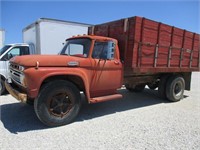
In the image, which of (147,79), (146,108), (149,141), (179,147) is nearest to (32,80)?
(149,141)

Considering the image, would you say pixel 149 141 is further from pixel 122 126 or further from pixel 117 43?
pixel 117 43

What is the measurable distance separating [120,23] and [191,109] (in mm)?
3562

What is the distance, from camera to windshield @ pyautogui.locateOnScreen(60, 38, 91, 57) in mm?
5410

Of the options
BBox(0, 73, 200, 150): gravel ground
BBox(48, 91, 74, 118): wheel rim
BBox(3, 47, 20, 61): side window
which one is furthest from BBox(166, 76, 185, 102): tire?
BBox(3, 47, 20, 61): side window

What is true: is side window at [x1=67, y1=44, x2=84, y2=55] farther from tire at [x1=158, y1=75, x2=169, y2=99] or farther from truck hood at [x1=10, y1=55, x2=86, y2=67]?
tire at [x1=158, y1=75, x2=169, y2=99]

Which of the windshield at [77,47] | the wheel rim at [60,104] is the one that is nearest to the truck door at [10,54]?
the windshield at [77,47]

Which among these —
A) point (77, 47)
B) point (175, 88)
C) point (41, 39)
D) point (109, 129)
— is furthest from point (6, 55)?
point (175, 88)

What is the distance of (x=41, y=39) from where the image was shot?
351 inches

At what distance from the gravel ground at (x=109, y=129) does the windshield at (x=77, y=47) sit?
1.71 meters

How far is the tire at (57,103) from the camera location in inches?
180

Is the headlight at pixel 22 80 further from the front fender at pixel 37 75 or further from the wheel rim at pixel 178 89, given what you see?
the wheel rim at pixel 178 89

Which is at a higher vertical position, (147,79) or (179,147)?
(147,79)

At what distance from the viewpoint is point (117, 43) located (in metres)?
6.02

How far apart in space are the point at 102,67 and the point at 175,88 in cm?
394
